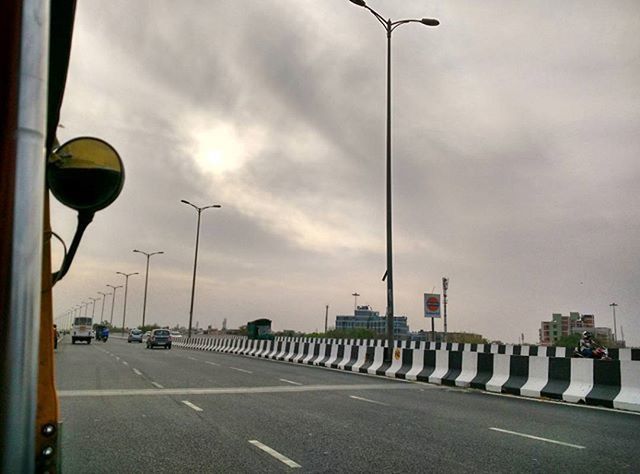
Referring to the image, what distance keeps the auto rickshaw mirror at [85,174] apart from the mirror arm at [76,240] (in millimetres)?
40

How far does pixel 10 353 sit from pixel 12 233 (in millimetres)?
332

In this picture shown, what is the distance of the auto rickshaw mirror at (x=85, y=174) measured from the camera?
2357mm

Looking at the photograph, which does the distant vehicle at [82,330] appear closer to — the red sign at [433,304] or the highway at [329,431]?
the red sign at [433,304]

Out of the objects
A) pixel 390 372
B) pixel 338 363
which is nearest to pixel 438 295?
pixel 338 363

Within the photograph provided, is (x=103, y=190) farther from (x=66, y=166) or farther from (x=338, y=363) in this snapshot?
(x=338, y=363)

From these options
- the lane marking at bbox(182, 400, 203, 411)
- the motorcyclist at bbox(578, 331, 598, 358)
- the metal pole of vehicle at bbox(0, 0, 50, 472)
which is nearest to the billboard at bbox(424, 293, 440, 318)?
the motorcyclist at bbox(578, 331, 598, 358)

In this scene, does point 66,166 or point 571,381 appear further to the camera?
point 571,381

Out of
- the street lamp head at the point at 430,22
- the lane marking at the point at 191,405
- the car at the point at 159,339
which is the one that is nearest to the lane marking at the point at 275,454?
the lane marking at the point at 191,405

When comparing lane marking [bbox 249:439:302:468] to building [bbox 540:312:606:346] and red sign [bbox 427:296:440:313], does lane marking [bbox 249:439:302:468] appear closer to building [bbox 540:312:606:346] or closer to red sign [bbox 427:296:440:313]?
red sign [bbox 427:296:440:313]

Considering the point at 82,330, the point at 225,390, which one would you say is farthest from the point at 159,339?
the point at 225,390

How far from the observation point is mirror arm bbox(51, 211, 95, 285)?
8.08 feet

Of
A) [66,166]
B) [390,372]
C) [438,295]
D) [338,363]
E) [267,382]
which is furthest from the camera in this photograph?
[438,295]

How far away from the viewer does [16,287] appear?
1.53m

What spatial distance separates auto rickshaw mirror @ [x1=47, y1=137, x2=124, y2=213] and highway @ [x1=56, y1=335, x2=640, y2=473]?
4.51 metres
